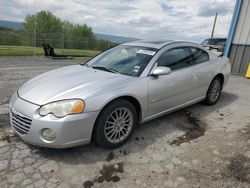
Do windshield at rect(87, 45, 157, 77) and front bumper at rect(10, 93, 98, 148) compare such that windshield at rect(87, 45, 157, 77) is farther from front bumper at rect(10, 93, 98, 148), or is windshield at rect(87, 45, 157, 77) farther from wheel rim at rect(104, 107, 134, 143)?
front bumper at rect(10, 93, 98, 148)

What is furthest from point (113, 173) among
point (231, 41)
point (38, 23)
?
point (38, 23)

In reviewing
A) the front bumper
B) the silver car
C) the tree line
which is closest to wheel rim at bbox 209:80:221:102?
the silver car

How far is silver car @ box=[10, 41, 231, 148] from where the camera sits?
255cm

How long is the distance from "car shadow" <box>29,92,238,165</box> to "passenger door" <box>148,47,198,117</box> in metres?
0.36

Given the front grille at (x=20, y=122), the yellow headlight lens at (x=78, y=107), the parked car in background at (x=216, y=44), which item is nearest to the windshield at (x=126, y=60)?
the yellow headlight lens at (x=78, y=107)

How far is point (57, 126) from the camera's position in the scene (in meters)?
2.47

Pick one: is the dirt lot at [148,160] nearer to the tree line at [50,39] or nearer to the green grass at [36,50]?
the tree line at [50,39]

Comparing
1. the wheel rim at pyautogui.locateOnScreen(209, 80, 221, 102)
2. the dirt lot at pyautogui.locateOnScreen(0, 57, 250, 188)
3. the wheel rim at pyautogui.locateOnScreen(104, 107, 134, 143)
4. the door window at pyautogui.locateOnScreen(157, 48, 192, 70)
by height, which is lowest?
the dirt lot at pyautogui.locateOnScreen(0, 57, 250, 188)

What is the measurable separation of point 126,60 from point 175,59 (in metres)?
0.89

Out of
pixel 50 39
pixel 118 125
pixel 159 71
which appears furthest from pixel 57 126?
pixel 50 39

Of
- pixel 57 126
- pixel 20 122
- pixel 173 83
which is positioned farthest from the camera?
pixel 173 83

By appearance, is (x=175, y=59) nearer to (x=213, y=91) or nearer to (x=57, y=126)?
(x=213, y=91)

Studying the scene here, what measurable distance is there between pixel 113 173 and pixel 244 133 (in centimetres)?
246

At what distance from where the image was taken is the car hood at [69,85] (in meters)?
2.67
